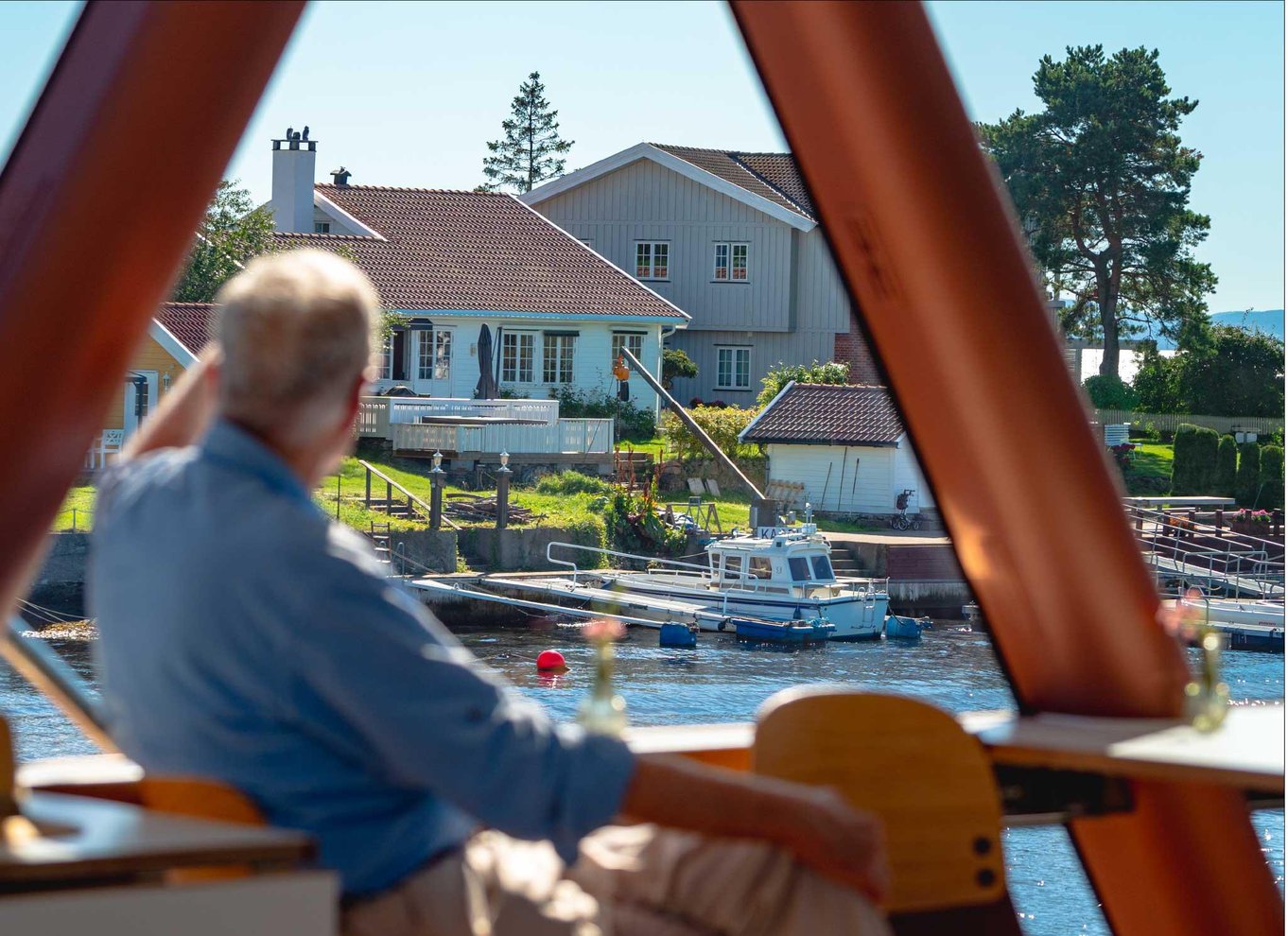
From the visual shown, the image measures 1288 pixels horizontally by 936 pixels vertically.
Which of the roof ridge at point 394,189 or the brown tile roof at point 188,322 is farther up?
the roof ridge at point 394,189

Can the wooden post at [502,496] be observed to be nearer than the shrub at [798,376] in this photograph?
Yes

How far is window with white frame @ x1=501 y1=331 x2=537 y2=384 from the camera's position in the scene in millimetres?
22000

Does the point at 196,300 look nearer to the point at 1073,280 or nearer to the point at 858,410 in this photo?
the point at 858,410

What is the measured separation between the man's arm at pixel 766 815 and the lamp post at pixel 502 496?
1711cm

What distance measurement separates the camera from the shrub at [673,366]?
22812mm

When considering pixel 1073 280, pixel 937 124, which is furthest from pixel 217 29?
pixel 1073 280

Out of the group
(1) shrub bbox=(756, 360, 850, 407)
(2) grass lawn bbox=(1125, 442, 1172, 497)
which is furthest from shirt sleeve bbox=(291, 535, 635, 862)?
(1) shrub bbox=(756, 360, 850, 407)

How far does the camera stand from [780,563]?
789 inches

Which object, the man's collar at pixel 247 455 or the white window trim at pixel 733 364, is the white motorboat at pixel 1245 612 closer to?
the white window trim at pixel 733 364

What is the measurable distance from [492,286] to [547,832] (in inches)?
823

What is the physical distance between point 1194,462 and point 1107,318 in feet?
27.5

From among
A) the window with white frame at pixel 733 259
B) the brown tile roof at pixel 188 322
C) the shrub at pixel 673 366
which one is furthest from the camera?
the window with white frame at pixel 733 259

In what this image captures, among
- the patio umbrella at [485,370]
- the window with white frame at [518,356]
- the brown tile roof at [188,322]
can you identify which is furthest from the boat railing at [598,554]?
the brown tile roof at [188,322]

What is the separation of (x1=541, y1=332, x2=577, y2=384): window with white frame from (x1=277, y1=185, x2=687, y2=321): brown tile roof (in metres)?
0.54
